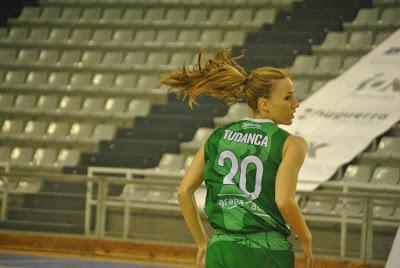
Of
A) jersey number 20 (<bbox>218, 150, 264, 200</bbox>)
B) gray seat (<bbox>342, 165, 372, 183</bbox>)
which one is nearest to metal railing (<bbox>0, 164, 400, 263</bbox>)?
gray seat (<bbox>342, 165, 372, 183</bbox>)

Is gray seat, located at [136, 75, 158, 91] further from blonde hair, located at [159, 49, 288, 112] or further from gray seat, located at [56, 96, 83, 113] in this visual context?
blonde hair, located at [159, 49, 288, 112]

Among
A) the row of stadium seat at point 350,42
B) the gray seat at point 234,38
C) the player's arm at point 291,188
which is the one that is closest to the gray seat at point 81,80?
the gray seat at point 234,38

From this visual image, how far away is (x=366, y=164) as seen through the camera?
557 inches

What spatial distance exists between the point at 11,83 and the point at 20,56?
829 mm

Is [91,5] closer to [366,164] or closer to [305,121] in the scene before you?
[305,121]

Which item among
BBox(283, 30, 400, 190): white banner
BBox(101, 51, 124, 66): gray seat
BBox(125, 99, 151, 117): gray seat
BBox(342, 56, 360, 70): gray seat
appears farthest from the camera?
BBox(101, 51, 124, 66): gray seat

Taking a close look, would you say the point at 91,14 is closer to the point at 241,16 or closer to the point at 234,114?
the point at 241,16

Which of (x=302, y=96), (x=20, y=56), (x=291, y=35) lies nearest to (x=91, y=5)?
(x=20, y=56)

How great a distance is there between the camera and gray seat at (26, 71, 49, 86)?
60.9ft

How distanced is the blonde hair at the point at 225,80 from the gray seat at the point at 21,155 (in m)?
12.3

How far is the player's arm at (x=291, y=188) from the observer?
4160 mm

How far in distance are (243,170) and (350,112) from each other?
10899 millimetres

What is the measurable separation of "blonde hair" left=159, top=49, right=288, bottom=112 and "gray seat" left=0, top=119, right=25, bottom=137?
1308 centimetres

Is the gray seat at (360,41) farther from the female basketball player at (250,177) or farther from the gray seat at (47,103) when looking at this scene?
the female basketball player at (250,177)
